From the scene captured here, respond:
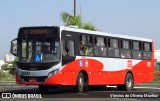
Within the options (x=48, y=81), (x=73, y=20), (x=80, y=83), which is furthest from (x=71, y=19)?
(x=48, y=81)

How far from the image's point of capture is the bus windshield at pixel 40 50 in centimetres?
2175

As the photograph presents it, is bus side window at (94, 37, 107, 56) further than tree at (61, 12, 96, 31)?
No

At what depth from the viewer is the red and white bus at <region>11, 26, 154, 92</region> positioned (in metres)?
21.8

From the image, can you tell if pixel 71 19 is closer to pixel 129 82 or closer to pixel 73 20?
pixel 73 20

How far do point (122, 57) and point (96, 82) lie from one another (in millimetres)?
3297

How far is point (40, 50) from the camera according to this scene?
2184 cm

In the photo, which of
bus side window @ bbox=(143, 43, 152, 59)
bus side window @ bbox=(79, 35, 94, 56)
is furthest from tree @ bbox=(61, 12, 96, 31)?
bus side window @ bbox=(79, 35, 94, 56)

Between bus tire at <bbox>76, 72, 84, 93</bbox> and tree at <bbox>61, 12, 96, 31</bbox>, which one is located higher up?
tree at <bbox>61, 12, 96, 31</bbox>

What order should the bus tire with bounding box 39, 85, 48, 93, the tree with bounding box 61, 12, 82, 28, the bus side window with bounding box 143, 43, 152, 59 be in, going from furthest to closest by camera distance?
the tree with bounding box 61, 12, 82, 28 < the bus side window with bounding box 143, 43, 152, 59 < the bus tire with bounding box 39, 85, 48, 93

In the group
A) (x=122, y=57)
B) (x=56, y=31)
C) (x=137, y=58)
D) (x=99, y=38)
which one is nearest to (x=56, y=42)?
(x=56, y=31)

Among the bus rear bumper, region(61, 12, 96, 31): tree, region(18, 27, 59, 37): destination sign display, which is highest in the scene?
region(61, 12, 96, 31): tree

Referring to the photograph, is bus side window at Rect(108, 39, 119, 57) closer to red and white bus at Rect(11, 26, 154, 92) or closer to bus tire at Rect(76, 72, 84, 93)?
red and white bus at Rect(11, 26, 154, 92)

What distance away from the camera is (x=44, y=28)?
22.5m

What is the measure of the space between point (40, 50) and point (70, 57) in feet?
5.30
